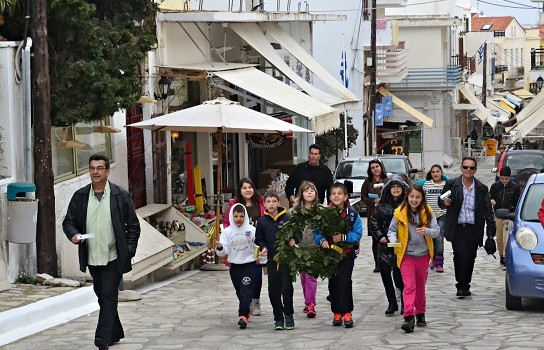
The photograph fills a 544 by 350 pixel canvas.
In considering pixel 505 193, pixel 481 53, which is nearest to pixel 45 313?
pixel 505 193

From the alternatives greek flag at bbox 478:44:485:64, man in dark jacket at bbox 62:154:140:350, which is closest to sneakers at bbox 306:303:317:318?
man in dark jacket at bbox 62:154:140:350

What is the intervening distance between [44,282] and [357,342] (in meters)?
5.12

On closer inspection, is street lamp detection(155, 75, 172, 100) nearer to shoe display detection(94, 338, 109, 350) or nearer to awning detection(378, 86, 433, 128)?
shoe display detection(94, 338, 109, 350)

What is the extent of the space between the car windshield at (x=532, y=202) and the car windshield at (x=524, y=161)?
45.2ft

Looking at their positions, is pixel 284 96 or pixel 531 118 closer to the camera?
pixel 284 96

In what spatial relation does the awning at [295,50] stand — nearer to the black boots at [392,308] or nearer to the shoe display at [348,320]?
the black boots at [392,308]

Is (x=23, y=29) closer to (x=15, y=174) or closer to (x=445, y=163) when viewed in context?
(x=15, y=174)

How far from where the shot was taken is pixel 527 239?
13.3 m

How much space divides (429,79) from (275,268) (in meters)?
46.2

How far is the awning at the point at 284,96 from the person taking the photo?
74.8ft

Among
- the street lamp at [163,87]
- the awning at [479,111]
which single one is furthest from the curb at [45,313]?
the awning at [479,111]

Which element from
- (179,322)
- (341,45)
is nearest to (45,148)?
(179,322)

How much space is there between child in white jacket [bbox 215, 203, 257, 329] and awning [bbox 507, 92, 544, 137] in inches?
1014

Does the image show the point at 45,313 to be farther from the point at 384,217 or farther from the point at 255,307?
the point at 384,217
